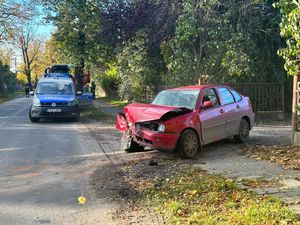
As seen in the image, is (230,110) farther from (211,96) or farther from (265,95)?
(265,95)

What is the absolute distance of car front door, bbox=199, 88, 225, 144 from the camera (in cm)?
980

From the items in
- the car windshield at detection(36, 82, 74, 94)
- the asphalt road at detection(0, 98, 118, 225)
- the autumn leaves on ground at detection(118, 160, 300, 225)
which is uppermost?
the car windshield at detection(36, 82, 74, 94)

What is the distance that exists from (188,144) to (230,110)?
2.03m

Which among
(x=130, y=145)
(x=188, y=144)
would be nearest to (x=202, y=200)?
(x=188, y=144)

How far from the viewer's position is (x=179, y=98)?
34.2 feet

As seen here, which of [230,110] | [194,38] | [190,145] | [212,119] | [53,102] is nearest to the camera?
[190,145]

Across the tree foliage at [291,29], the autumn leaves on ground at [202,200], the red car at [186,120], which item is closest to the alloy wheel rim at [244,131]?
the red car at [186,120]

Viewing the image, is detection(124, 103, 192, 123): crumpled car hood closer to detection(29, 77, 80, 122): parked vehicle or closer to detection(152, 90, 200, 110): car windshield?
detection(152, 90, 200, 110): car windshield

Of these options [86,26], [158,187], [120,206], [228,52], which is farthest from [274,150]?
[86,26]

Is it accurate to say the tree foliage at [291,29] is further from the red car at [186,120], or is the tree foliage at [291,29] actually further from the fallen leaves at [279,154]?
the red car at [186,120]

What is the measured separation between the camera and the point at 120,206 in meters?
6.09

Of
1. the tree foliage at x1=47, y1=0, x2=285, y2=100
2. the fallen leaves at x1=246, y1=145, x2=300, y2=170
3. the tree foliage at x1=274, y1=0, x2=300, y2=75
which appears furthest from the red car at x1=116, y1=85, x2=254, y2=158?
the tree foliage at x1=47, y1=0, x2=285, y2=100

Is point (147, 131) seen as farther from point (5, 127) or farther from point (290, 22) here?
point (5, 127)

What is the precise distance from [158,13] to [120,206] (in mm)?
13927
